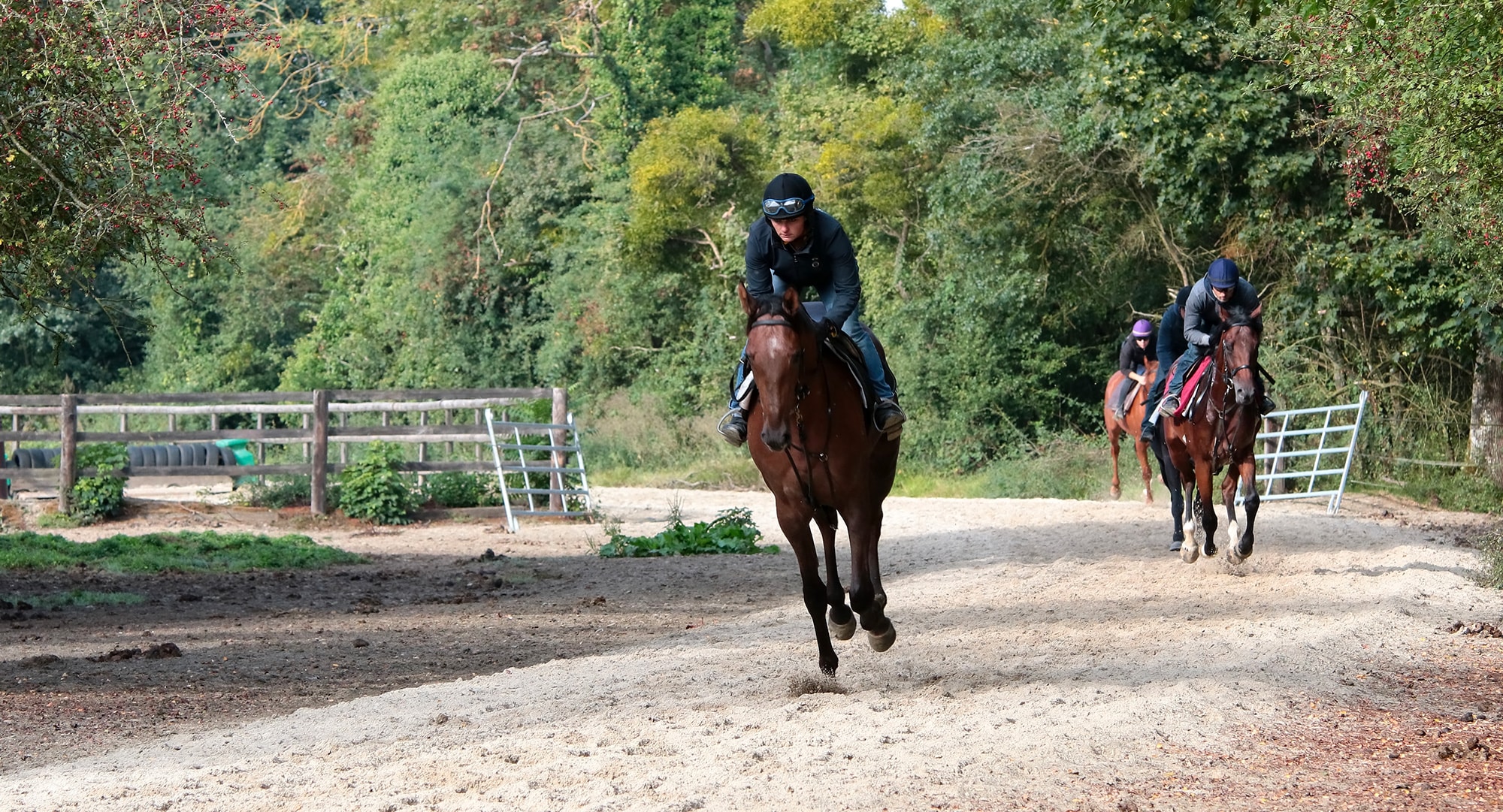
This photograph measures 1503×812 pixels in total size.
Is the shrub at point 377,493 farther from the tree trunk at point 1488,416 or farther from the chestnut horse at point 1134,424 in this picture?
the tree trunk at point 1488,416

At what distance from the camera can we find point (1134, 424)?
2027 centimetres

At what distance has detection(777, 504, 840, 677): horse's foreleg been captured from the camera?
8.43 m

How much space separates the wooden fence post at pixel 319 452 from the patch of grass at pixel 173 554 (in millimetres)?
3247

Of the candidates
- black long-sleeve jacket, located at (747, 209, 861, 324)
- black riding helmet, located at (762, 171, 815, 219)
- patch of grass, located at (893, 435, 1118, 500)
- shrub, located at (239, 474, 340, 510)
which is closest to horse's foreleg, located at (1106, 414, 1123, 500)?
patch of grass, located at (893, 435, 1118, 500)

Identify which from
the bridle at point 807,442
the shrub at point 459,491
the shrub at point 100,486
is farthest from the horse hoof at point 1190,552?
the shrub at point 100,486

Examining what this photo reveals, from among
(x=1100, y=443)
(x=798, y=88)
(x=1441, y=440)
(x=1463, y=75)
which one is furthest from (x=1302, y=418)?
(x=798, y=88)

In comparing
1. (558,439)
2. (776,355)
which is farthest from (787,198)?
(558,439)

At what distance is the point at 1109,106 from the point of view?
24.4 m

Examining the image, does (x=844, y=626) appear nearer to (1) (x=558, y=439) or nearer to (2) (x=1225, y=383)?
(2) (x=1225, y=383)

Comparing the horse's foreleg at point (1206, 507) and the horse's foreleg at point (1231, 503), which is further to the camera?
the horse's foreleg at point (1206, 507)

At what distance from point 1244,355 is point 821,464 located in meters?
5.76

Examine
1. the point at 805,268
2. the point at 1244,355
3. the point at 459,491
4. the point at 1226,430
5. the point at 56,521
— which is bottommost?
the point at 56,521

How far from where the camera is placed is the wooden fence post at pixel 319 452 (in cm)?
A: 2177

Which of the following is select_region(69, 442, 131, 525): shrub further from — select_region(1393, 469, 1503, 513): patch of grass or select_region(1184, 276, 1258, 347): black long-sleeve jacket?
select_region(1393, 469, 1503, 513): patch of grass
